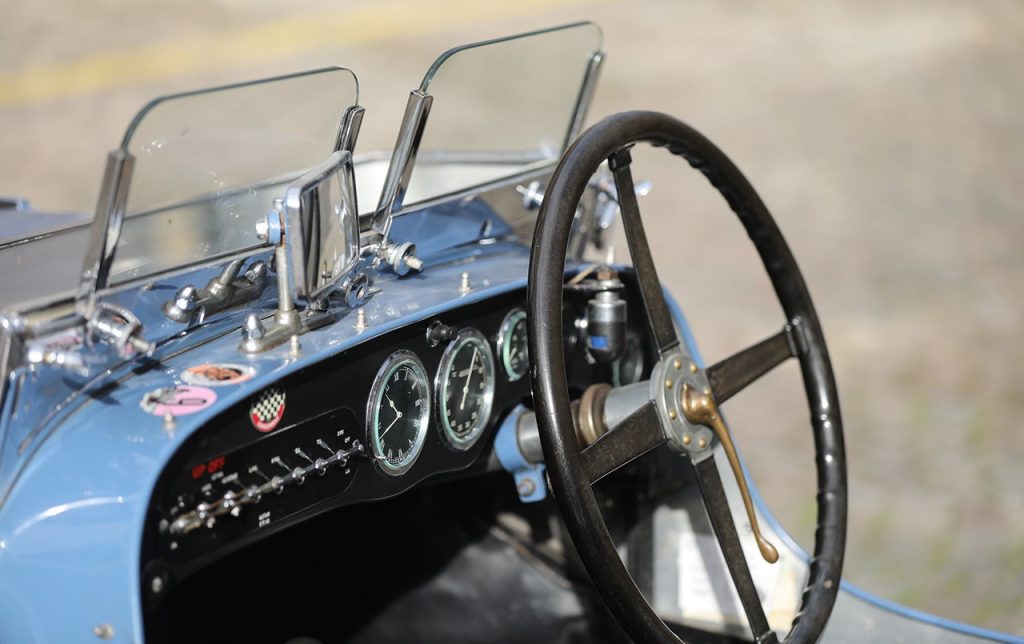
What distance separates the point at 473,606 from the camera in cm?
285

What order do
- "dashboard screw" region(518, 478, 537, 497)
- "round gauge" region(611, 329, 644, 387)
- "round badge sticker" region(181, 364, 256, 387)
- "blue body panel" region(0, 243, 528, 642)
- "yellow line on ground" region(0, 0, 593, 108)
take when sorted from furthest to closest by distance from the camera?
"yellow line on ground" region(0, 0, 593, 108) < "round gauge" region(611, 329, 644, 387) < "dashboard screw" region(518, 478, 537, 497) < "round badge sticker" region(181, 364, 256, 387) < "blue body panel" region(0, 243, 528, 642)

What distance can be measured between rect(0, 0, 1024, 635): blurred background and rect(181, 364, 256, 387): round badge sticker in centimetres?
65

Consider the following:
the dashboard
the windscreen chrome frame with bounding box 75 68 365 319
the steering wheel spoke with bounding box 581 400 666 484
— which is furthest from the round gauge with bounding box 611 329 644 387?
the windscreen chrome frame with bounding box 75 68 365 319

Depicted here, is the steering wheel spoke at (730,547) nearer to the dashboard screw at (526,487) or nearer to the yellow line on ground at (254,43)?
the dashboard screw at (526,487)

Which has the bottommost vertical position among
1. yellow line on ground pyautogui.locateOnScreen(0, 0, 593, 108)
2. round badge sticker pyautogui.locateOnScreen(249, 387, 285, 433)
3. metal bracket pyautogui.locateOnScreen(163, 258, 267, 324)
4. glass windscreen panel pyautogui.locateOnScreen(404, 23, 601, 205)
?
round badge sticker pyautogui.locateOnScreen(249, 387, 285, 433)

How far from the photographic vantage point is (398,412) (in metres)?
1.92

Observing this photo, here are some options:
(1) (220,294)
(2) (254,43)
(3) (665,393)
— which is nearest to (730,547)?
(3) (665,393)

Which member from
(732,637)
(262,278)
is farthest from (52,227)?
(732,637)

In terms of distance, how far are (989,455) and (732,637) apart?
2.16 m

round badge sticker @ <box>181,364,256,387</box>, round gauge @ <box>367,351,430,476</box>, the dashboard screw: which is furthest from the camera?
the dashboard screw

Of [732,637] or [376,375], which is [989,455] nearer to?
[732,637]

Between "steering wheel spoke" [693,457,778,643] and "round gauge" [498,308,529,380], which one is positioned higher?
"round gauge" [498,308,529,380]

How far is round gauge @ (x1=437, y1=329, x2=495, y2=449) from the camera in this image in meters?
2.01

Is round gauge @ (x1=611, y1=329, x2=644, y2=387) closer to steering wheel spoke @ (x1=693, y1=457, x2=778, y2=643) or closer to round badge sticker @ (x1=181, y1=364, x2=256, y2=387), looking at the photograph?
steering wheel spoke @ (x1=693, y1=457, x2=778, y2=643)
